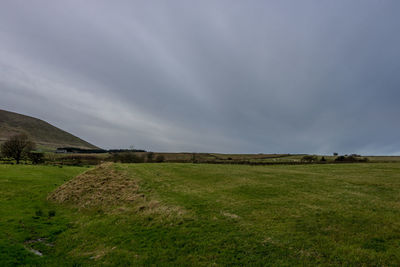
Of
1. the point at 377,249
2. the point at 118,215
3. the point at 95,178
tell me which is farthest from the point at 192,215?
the point at 95,178

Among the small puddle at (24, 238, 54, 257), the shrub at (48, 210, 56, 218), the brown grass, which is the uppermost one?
the brown grass

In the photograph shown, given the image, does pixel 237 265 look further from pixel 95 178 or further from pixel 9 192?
pixel 9 192

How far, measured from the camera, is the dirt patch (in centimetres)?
1770

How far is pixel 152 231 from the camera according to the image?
11.5 metres

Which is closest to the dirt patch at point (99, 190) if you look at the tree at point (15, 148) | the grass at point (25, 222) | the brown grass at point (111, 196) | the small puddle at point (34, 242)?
the brown grass at point (111, 196)

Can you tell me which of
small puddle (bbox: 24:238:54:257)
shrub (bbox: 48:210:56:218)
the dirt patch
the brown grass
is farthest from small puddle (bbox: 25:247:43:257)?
the dirt patch

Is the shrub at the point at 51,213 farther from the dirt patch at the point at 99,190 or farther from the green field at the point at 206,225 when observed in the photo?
the dirt patch at the point at 99,190

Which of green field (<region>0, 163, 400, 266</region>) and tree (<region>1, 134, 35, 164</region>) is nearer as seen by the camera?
Result: green field (<region>0, 163, 400, 266</region>)

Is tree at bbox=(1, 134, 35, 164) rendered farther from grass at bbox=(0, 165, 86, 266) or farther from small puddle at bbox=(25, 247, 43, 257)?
small puddle at bbox=(25, 247, 43, 257)

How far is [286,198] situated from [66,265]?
1570 centimetres

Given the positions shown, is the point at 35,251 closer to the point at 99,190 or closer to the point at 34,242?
the point at 34,242

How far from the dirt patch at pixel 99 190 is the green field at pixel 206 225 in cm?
13

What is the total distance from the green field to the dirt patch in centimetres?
13

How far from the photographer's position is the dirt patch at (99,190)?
17.7 meters
